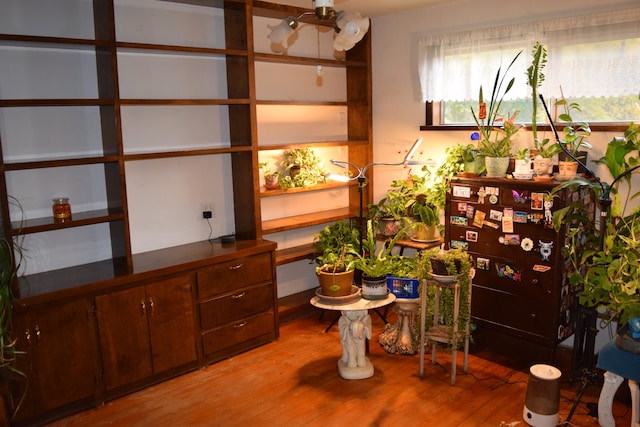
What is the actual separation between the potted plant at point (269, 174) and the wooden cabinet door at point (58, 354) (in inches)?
66.3

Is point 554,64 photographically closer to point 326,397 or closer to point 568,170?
point 568,170

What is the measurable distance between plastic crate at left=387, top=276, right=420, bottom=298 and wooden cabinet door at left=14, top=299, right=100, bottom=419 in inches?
73.5

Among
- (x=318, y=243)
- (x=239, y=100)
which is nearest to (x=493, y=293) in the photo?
(x=318, y=243)

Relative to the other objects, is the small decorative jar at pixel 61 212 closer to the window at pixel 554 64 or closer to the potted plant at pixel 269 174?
the potted plant at pixel 269 174

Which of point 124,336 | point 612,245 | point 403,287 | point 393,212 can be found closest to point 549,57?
point 612,245

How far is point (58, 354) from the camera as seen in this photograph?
3.06 m

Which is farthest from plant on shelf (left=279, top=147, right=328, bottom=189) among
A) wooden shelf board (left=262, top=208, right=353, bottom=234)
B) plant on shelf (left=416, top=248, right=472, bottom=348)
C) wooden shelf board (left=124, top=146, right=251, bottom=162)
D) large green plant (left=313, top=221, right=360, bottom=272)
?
plant on shelf (left=416, top=248, right=472, bottom=348)

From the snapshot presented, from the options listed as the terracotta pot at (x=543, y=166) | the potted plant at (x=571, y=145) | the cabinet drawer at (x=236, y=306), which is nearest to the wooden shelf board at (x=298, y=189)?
the cabinet drawer at (x=236, y=306)

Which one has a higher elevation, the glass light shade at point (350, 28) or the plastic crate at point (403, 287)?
the glass light shade at point (350, 28)

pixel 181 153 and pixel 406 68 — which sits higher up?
pixel 406 68

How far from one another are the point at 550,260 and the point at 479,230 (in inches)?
20.0

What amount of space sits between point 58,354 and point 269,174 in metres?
2.00

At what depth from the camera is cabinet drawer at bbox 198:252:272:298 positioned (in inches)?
144

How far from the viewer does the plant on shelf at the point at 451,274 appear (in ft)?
11.2
